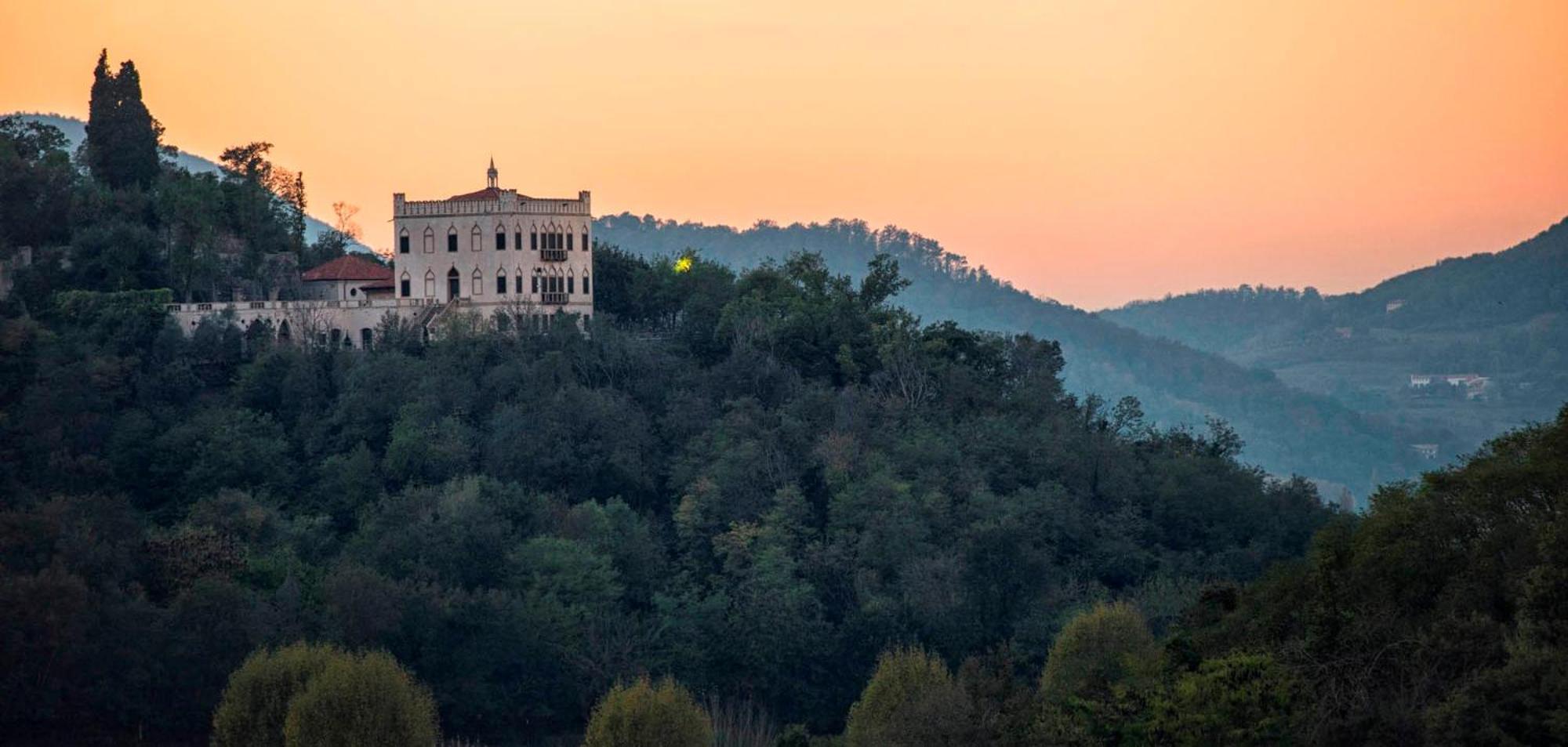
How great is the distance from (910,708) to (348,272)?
28999 millimetres

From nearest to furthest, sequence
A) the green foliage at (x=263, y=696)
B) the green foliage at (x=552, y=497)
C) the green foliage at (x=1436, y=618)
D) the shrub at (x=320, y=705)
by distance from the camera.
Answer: the green foliage at (x=1436, y=618) < the shrub at (x=320, y=705) < the green foliage at (x=263, y=696) < the green foliage at (x=552, y=497)

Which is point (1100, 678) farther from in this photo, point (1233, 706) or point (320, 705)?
point (320, 705)

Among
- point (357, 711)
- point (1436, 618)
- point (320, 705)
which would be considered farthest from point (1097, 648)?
point (320, 705)

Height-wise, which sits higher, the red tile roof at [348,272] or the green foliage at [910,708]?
the red tile roof at [348,272]

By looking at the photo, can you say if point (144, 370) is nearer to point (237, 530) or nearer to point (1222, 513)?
point (237, 530)

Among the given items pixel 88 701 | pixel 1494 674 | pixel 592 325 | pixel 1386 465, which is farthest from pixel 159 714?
pixel 1386 465

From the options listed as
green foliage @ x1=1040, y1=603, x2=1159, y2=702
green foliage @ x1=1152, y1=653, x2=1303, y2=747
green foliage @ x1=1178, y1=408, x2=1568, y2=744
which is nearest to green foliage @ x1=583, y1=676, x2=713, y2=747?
green foliage @ x1=1040, y1=603, x2=1159, y2=702

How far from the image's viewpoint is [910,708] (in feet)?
169

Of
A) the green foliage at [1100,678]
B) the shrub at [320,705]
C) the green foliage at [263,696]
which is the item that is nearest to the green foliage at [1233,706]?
the green foliage at [1100,678]

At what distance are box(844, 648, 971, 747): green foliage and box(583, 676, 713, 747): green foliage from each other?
4025 millimetres

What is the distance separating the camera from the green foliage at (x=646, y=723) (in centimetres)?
5209

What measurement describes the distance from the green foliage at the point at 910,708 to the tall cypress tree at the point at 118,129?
33726 mm

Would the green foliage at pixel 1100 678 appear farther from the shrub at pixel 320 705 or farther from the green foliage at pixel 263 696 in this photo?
the green foliage at pixel 263 696

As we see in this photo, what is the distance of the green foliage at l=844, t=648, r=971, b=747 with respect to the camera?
48125mm
